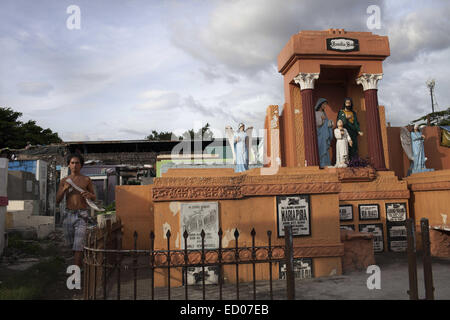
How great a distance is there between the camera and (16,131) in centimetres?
3086

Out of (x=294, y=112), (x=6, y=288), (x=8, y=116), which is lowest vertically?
(x=6, y=288)

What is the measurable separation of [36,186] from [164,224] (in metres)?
12.8

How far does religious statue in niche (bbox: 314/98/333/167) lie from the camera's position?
12.6m

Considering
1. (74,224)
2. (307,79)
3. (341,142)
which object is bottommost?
(74,224)

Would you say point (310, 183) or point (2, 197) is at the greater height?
point (310, 183)

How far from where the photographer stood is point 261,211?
21.0 feet

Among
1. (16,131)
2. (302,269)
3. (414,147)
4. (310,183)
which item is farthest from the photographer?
(16,131)

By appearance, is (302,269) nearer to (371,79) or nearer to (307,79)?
(307,79)

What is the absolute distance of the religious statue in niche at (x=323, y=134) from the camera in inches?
497

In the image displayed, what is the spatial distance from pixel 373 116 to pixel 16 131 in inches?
1209

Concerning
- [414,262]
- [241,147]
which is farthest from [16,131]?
[414,262]

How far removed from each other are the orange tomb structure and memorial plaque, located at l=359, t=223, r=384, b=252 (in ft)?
0.10
